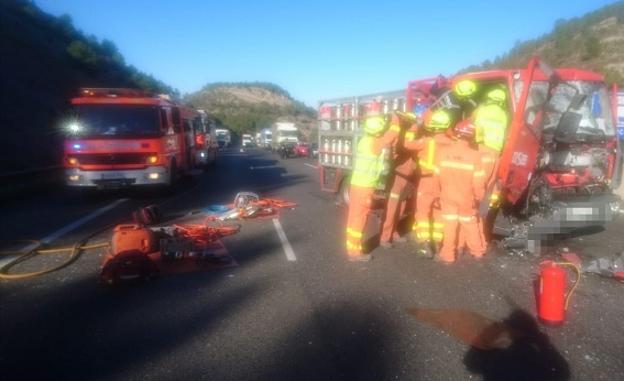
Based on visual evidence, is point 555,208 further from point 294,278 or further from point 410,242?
point 294,278

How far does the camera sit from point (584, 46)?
38844 millimetres

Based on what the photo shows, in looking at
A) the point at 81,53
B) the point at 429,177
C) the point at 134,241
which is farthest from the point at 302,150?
the point at 134,241

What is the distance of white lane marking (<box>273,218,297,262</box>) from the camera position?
262 inches

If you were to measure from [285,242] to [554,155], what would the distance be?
394 centimetres

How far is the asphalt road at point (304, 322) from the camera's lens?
140 inches

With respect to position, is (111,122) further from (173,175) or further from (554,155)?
(554,155)

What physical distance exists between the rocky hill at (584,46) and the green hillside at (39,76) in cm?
3096

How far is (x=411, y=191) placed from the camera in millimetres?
7316

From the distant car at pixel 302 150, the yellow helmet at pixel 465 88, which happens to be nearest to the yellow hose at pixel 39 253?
the yellow helmet at pixel 465 88

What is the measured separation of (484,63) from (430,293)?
4608cm

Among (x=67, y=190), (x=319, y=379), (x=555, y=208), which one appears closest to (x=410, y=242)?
(x=555, y=208)

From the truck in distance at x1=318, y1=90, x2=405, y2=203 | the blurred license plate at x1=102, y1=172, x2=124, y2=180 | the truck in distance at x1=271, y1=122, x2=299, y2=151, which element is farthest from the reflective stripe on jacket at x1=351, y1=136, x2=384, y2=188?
the truck in distance at x1=271, y1=122, x2=299, y2=151

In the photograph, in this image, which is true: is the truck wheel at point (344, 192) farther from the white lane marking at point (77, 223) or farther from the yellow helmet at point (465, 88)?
the white lane marking at point (77, 223)

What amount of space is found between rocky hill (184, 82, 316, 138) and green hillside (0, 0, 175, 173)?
Result: 44.3 meters
